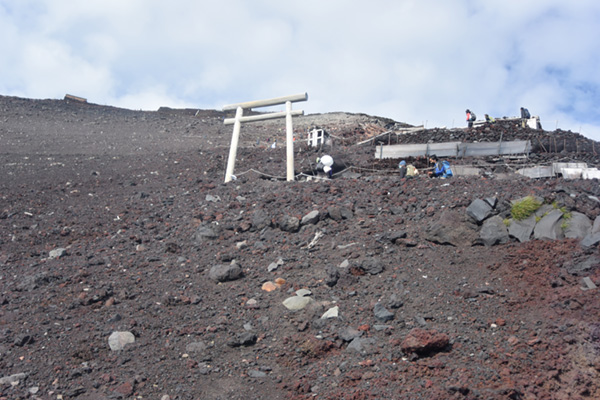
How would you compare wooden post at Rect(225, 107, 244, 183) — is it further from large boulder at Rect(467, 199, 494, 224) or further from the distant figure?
the distant figure

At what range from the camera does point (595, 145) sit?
60.5ft

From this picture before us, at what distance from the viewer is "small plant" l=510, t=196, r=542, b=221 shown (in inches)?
300

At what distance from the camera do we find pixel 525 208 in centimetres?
765

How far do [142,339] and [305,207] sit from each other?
4180 mm

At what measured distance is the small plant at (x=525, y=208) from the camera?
7.63 metres

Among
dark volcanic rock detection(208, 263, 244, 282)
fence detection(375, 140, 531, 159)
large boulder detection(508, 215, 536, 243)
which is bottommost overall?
dark volcanic rock detection(208, 263, 244, 282)

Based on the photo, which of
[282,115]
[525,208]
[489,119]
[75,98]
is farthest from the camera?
[75,98]

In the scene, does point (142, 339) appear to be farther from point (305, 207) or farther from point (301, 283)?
point (305, 207)

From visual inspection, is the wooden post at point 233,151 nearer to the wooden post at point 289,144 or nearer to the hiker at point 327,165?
the wooden post at point 289,144

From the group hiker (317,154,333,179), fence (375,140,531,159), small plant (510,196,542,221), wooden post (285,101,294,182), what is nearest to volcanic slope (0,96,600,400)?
small plant (510,196,542,221)

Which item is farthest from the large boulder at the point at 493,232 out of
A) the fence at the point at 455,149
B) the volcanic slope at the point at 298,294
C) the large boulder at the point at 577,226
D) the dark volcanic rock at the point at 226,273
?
the fence at the point at 455,149

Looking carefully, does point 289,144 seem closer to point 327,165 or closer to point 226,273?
point 327,165

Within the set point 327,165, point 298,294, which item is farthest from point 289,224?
point 327,165

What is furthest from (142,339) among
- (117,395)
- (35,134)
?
(35,134)
